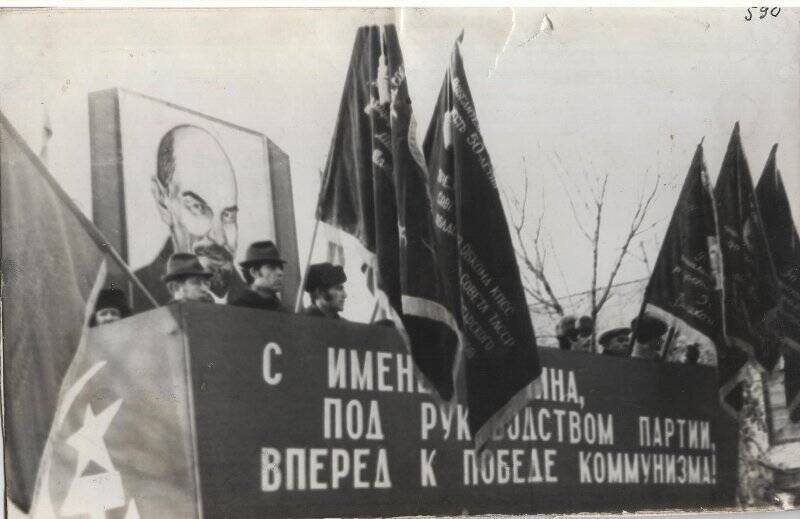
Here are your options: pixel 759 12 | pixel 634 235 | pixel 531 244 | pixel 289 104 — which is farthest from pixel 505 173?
pixel 759 12

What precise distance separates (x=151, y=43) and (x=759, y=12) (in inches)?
99.0

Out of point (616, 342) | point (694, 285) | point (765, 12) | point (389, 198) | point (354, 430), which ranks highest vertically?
point (765, 12)

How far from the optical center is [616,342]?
4.10 metres

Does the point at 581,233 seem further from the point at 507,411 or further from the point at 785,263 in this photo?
the point at 785,263

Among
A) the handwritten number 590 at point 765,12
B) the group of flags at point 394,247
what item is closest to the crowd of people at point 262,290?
the group of flags at point 394,247

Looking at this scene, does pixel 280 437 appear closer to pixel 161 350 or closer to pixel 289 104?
pixel 161 350

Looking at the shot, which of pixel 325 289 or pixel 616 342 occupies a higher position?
pixel 325 289

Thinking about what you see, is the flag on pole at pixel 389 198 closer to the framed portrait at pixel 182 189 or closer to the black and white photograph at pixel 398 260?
the black and white photograph at pixel 398 260

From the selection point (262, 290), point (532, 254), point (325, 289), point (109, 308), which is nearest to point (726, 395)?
point (532, 254)

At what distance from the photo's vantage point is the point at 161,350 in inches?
140

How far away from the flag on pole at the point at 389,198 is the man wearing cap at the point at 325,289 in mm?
133

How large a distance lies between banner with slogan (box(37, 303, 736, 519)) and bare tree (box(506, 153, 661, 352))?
260 mm

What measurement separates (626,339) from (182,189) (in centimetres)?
188

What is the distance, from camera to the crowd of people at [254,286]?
359cm
